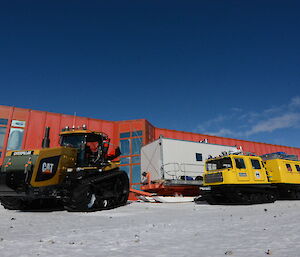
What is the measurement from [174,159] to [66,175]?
733 cm

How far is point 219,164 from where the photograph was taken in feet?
35.8

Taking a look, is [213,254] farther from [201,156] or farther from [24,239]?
[201,156]

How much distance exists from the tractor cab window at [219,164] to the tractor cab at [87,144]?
495cm

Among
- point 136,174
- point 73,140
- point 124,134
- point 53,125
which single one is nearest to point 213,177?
point 73,140

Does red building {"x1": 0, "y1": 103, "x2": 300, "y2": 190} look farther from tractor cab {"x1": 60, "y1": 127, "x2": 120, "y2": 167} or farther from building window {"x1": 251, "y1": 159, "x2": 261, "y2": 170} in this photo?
tractor cab {"x1": 60, "y1": 127, "x2": 120, "y2": 167}

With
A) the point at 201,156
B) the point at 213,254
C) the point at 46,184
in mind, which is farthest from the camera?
the point at 201,156

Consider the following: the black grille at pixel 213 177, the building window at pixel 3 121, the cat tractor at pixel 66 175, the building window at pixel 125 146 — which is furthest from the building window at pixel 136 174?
the building window at pixel 3 121

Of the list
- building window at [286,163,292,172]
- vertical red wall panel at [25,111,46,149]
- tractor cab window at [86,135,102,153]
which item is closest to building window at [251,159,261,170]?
building window at [286,163,292,172]

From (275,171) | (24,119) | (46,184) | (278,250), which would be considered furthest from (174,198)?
(24,119)

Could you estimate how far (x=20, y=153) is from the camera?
7.50m

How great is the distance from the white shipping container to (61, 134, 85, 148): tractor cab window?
573 cm

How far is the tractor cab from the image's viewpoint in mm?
8555

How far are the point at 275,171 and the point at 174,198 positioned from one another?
5.58 meters

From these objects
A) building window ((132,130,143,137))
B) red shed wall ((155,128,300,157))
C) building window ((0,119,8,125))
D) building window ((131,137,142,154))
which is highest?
red shed wall ((155,128,300,157))
